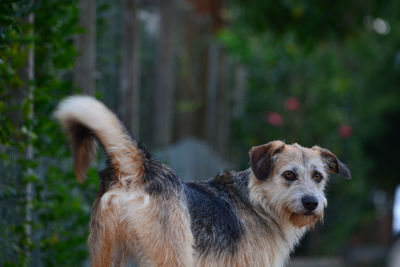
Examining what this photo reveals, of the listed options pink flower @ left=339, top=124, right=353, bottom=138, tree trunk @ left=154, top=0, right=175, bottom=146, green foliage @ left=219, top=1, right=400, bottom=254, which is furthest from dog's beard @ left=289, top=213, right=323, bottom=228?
pink flower @ left=339, top=124, right=353, bottom=138

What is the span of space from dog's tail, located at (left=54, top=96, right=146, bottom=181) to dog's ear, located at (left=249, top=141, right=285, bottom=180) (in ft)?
3.15

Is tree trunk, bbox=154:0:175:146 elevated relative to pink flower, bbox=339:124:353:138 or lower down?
elevated

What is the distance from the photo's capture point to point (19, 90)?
5.85m

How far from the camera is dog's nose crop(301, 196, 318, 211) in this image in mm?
5125

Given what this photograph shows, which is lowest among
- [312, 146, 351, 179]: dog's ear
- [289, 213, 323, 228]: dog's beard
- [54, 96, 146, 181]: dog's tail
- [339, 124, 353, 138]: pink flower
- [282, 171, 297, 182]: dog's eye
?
[289, 213, 323, 228]: dog's beard

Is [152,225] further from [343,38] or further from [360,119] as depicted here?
[360,119]

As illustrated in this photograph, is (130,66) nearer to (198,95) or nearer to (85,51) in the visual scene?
(85,51)

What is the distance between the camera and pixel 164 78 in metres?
10.2

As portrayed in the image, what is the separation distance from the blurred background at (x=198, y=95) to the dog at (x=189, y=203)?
0.62m

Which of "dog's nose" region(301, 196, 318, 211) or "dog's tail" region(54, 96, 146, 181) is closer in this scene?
"dog's tail" region(54, 96, 146, 181)

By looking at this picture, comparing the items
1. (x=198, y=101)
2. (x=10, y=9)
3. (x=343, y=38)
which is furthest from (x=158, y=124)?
(x=10, y=9)

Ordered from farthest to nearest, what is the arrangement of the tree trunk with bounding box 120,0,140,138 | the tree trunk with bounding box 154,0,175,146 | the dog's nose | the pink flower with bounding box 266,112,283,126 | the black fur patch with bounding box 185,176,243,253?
the pink flower with bounding box 266,112,283,126
the tree trunk with bounding box 154,0,175,146
the tree trunk with bounding box 120,0,140,138
the dog's nose
the black fur patch with bounding box 185,176,243,253

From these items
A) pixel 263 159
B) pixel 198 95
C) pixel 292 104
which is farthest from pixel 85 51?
pixel 292 104

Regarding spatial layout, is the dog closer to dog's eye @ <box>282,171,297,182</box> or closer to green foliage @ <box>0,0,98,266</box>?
dog's eye @ <box>282,171,297,182</box>
